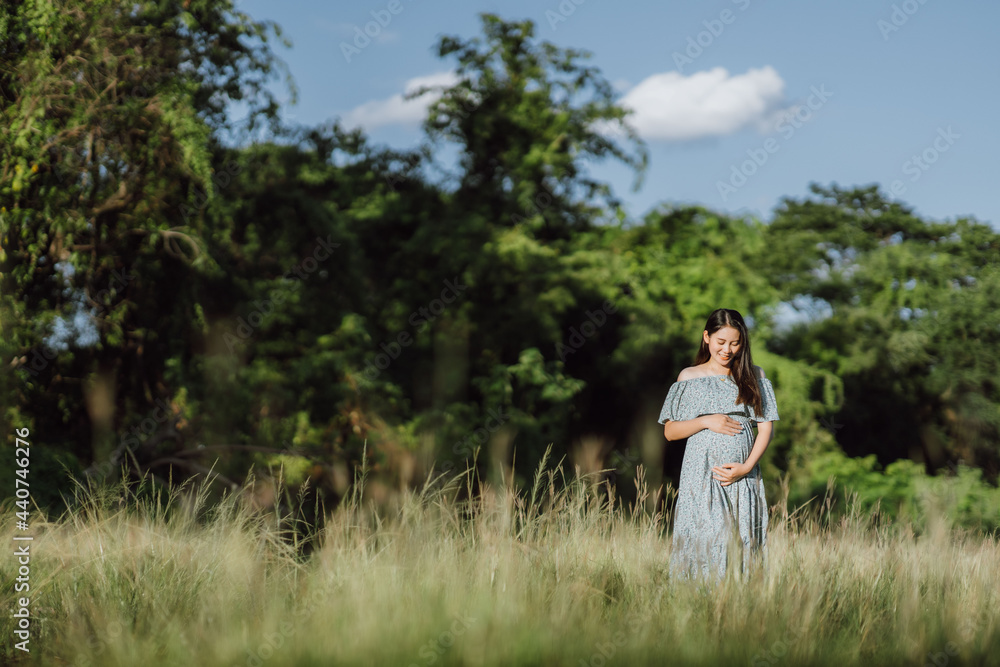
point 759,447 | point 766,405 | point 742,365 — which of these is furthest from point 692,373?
point 759,447

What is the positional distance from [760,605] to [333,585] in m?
1.86

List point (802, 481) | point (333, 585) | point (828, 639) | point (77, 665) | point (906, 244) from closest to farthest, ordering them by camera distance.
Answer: point (77, 665), point (828, 639), point (333, 585), point (802, 481), point (906, 244)

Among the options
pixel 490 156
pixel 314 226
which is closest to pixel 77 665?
pixel 314 226

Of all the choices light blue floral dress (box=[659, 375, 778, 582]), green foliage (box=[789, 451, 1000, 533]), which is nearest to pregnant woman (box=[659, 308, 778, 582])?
light blue floral dress (box=[659, 375, 778, 582])

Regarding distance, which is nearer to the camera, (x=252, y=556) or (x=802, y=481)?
(x=252, y=556)

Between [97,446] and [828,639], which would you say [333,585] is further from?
[97,446]

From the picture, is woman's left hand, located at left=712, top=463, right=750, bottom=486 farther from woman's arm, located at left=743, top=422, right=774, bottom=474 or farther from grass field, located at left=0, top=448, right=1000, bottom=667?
grass field, located at left=0, top=448, right=1000, bottom=667

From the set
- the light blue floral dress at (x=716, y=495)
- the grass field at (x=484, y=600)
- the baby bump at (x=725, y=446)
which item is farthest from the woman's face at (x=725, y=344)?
the grass field at (x=484, y=600)

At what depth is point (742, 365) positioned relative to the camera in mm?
4148

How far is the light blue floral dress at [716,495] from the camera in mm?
4047

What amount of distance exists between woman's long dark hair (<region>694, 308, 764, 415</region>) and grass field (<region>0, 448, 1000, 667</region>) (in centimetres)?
81

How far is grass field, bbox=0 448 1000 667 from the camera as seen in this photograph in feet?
10.6

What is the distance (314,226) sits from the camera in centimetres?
1323

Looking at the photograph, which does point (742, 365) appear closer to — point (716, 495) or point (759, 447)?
point (759, 447)
